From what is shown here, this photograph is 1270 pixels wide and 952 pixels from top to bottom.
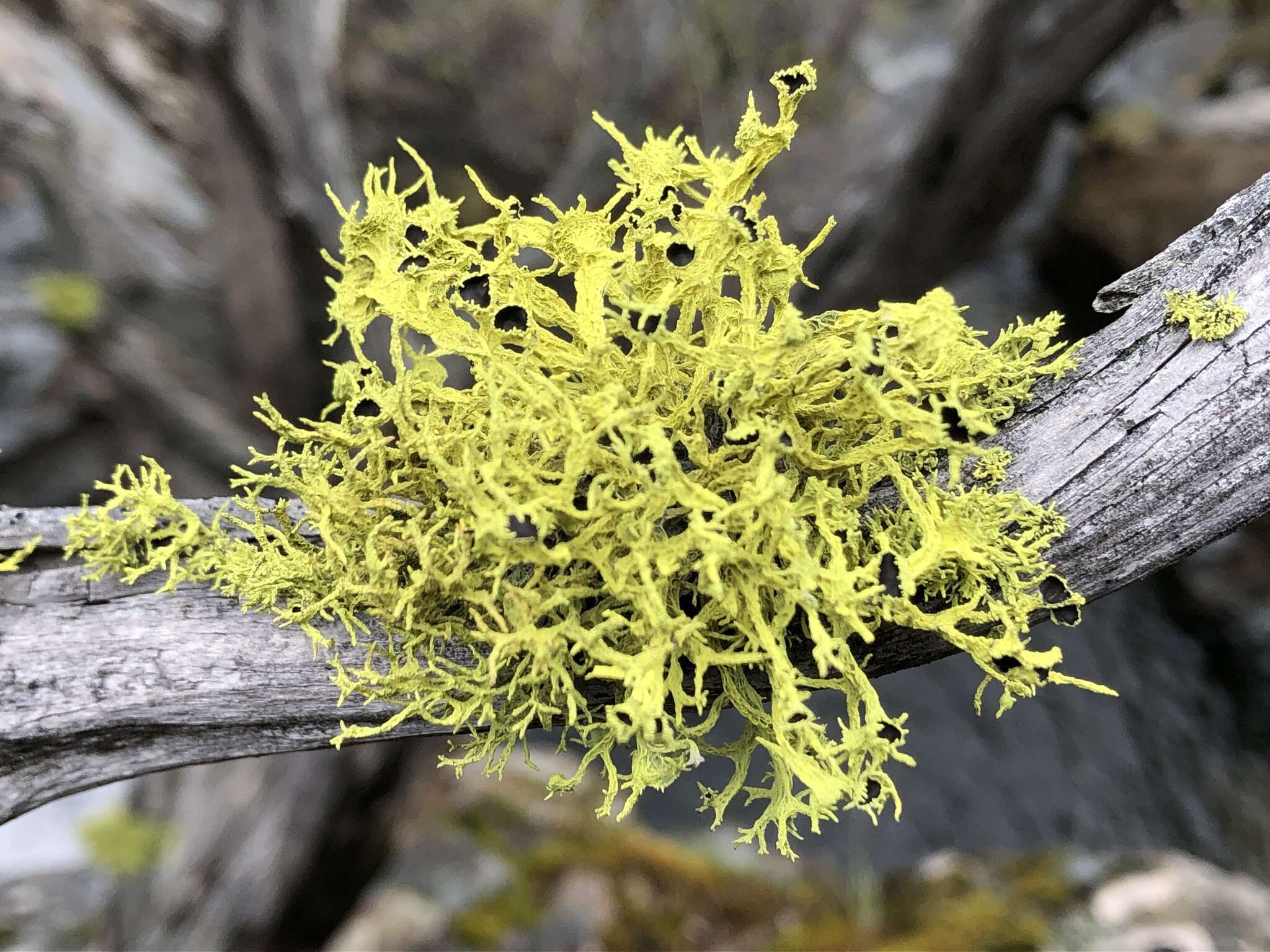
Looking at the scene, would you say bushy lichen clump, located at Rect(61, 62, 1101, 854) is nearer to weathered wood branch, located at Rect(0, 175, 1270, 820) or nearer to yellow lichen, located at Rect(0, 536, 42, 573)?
weathered wood branch, located at Rect(0, 175, 1270, 820)

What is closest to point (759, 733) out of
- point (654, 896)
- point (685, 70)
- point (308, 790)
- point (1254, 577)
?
point (308, 790)

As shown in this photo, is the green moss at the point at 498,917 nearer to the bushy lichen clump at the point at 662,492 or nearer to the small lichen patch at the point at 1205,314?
the bushy lichen clump at the point at 662,492

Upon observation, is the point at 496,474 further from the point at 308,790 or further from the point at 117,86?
the point at 117,86

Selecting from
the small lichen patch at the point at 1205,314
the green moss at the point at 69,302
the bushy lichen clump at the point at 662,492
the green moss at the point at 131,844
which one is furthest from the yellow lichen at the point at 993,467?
the green moss at the point at 69,302

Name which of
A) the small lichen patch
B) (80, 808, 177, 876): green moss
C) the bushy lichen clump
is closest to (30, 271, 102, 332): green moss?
(80, 808, 177, 876): green moss

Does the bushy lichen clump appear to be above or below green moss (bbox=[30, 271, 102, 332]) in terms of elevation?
below
